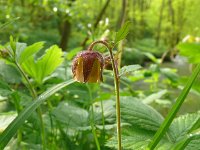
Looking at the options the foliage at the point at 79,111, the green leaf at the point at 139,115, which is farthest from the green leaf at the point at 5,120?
the green leaf at the point at 139,115

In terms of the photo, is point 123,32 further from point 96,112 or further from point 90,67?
point 96,112

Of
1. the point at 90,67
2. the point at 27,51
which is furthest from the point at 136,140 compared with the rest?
the point at 27,51

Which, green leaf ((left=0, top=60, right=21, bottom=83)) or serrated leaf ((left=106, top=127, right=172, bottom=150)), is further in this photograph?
green leaf ((left=0, top=60, right=21, bottom=83))

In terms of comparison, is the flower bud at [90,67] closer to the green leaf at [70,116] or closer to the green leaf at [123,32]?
the green leaf at [123,32]

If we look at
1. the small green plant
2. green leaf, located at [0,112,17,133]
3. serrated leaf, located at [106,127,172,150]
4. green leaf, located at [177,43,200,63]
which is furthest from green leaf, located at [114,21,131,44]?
green leaf, located at [177,43,200,63]

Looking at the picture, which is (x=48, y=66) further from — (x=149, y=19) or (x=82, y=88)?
(x=149, y=19)

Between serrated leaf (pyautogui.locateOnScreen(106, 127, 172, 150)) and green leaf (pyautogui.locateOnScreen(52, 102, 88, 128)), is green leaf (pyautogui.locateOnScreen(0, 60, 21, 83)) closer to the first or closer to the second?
green leaf (pyautogui.locateOnScreen(52, 102, 88, 128))
